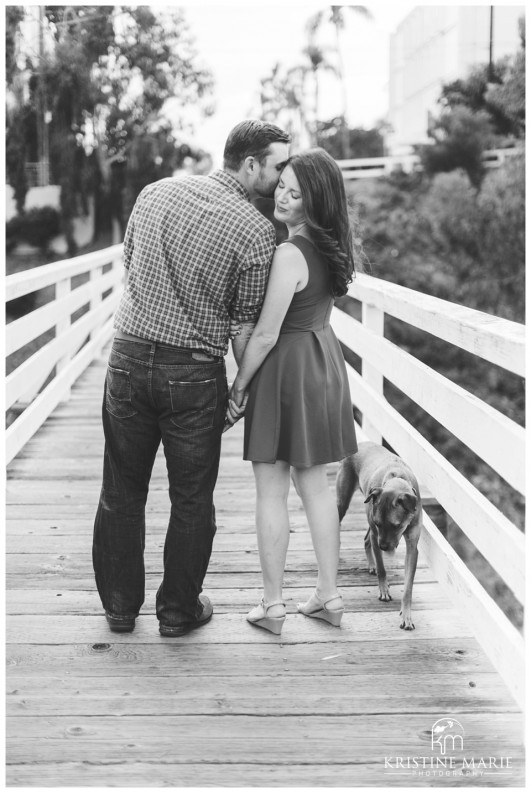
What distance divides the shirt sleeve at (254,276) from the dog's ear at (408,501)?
76 cm

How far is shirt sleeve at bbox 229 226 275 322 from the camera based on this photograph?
2674 millimetres

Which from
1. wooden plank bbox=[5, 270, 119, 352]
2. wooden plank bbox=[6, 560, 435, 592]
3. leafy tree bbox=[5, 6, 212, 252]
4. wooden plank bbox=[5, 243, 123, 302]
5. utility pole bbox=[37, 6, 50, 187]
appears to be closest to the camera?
wooden plank bbox=[6, 560, 435, 592]

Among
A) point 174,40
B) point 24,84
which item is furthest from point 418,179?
point 24,84

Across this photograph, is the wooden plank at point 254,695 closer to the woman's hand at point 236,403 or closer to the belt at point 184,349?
the woman's hand at point 236,403

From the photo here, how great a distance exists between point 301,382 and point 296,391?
3 centimetres

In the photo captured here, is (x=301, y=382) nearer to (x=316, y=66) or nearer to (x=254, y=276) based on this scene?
(x=254, y=276)

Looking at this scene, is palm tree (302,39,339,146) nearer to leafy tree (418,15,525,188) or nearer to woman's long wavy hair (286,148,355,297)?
leafy tree (418,15,525,188)

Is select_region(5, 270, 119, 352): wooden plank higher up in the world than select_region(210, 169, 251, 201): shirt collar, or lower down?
lower down

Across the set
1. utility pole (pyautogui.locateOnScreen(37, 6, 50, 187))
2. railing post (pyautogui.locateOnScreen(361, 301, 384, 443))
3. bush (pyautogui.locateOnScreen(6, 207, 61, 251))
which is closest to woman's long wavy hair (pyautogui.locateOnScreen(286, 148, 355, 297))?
railing post (pyautogui.locateOnScreen(361, 301, 384, 443))

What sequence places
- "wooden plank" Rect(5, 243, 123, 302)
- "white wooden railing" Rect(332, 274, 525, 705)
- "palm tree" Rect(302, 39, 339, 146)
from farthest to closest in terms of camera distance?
"palm tree" Rect(302, 39, 339, 146) → "wooden plank" Rect(5, 243, 123, 302) → "white wooden railing" Rect(332, 274, 525, 705)

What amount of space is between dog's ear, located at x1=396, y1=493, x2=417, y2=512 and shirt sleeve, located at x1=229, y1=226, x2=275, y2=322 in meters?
0.76

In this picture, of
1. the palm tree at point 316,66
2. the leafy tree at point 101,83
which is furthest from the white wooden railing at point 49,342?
the palm tree at point 316,66

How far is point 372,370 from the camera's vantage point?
5.05 m

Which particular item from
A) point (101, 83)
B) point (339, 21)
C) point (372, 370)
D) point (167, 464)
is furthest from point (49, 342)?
point (339, 21)
